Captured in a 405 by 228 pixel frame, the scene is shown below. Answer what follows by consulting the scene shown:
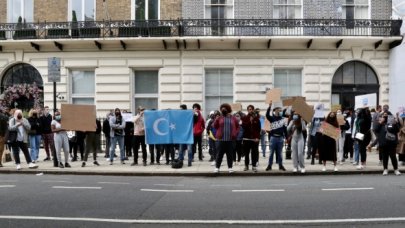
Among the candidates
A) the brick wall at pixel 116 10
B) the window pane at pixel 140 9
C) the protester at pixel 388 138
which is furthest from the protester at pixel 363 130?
the brick wall at pixel 116 10

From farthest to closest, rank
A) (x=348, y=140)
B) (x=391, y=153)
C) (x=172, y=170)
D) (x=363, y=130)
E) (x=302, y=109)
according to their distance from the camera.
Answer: (x=348, y=140) → (x=363, y=130) → (x=172, y=170) → (x=302, y=109) → (x=391, y=153)

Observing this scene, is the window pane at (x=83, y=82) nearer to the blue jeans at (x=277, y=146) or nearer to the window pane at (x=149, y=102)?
the window pane at (x=149, y=102)

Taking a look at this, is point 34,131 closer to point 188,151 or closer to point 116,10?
point 188,151

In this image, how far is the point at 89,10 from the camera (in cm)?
2697

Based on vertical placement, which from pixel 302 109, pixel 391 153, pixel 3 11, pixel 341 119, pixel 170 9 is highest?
pixel 3 11

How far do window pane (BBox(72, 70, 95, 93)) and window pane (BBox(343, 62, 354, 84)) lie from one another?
13028 mm

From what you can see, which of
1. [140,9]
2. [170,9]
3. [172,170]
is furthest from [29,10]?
[172,170]

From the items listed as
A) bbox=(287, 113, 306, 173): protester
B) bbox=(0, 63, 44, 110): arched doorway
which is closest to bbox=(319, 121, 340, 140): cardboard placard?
bbox=(287, 113, 306, 173): protester

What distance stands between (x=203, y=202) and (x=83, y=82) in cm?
1837

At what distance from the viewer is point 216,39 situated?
25266 millimetres

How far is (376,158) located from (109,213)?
1358 cm

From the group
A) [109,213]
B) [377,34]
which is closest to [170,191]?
[109,213]

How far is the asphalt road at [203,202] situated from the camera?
8.33 m

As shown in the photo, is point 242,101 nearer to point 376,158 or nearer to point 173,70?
point 173,70
